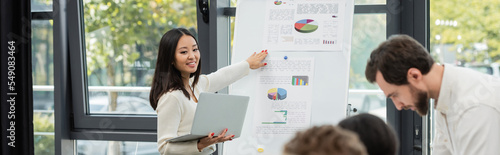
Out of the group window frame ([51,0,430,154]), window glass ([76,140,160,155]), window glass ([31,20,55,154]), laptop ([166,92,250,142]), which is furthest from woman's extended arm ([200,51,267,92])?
window glass ([31,20,55,154])

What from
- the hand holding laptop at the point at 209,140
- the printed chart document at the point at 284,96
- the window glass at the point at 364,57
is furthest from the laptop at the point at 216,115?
the window glass at the point at 364,57

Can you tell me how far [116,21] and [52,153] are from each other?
3.43ft

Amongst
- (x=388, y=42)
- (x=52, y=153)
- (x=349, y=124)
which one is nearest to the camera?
(x=349, y=124)

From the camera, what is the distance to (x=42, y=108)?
3.55 metres

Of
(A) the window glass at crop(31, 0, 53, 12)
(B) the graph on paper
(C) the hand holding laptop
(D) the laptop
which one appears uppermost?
(A) the window glass at crop(31, 0, 53, 12)

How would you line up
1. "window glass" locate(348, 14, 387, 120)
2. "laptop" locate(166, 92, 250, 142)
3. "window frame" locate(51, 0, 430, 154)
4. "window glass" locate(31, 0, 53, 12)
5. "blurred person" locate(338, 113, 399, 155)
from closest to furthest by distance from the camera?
"blurred person" locate(338, 113, 399, 155), "laptop" locate(166, 92, 250, 142), "window glass" locate(348, 14, 387, 120), "window frame" locate(51, 0, 430, 154), "window glass" locate(31, 0, 53, 12)

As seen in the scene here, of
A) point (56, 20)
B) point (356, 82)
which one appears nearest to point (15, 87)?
point (56, 20)

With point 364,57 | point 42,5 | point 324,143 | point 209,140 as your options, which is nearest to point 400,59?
point 324,143

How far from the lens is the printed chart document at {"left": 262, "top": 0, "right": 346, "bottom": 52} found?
2639 mm

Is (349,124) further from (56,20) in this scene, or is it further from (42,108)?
(42,108)

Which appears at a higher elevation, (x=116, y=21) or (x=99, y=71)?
(x=116, y=21)

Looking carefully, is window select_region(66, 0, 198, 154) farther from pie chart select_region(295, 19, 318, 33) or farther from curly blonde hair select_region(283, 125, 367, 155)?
curly blonde hair select_region(283, 125, 367, 155)

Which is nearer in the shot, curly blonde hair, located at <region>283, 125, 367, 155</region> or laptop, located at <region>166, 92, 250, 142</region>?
curly blonde hair, located at <region>283, 125, 367, 155</region>

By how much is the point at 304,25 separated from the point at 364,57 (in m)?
0.59
